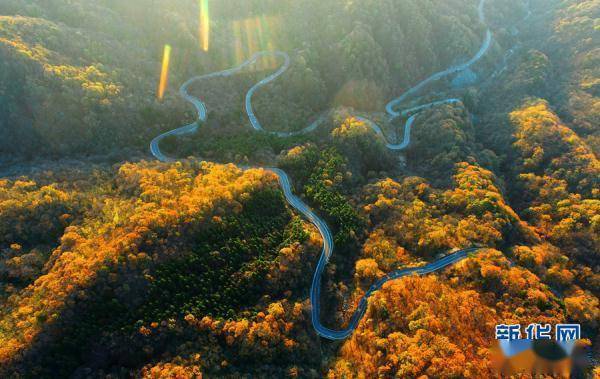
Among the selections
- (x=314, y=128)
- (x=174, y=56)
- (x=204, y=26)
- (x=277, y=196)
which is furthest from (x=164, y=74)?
(x=277, y=196)

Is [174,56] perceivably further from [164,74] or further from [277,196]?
[277,196]

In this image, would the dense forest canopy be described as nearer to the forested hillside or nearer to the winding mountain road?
the forested hillside

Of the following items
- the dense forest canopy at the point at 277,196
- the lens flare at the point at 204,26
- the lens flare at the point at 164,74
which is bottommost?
the dense forest canopy at the point at 277,196

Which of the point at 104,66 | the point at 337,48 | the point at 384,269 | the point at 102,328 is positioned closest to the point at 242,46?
the point at 337,48

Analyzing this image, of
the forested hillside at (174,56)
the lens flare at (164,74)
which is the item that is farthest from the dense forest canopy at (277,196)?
the lens flare at (164,74)

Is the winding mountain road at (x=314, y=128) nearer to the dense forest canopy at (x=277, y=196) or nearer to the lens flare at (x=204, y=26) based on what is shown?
the dense forest canopy at (x=277, y=196)

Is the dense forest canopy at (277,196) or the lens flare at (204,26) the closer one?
the dense forest canopy at (277,196)
